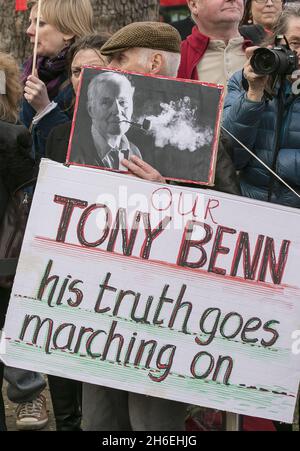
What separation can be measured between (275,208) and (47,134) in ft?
5.31

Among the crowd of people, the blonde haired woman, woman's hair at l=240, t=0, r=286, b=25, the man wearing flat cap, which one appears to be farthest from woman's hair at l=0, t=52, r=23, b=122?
woman's hair at l=240, t=0, r=286, b=25

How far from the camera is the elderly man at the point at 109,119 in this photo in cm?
398

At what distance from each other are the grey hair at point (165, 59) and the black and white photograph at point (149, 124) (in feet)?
0.75

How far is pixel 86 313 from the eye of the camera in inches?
154

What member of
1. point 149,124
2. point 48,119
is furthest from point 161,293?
point 48,119

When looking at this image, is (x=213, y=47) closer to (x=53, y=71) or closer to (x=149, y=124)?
(x=53, y=71)

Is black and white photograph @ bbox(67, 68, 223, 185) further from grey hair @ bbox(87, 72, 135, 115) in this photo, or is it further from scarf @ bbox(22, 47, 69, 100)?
scarf @ bbox(22, 47, 69, 100)

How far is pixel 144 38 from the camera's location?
418cm

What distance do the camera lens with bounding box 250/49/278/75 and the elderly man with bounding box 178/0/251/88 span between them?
1.11 m

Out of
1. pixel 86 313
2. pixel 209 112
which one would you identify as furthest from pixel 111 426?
pixel 209 112

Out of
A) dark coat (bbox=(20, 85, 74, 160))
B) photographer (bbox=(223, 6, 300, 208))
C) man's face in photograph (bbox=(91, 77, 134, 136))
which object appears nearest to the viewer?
man's face in photograph (bbox=(91, 77, 134, 136))

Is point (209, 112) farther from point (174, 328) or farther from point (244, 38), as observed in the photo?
point (244, 38)

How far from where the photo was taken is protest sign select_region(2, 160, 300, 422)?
3.88 m

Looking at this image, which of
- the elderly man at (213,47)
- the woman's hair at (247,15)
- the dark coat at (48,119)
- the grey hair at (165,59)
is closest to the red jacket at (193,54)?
the elderly man at (213,47)
